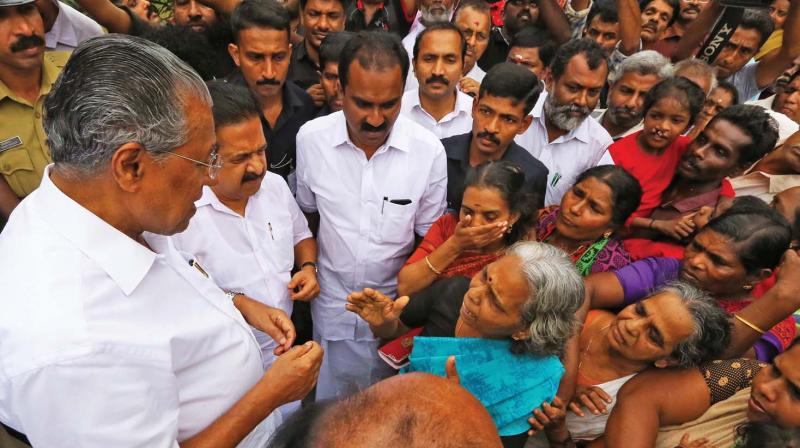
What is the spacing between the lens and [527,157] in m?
2.97

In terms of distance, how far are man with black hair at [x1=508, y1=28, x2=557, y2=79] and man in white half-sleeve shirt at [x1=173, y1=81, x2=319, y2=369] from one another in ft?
8.76

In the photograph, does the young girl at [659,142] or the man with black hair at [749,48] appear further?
the man with black hair at [749,48]

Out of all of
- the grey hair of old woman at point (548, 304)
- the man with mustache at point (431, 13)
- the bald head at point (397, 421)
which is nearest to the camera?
the bald head at point (397, 421)

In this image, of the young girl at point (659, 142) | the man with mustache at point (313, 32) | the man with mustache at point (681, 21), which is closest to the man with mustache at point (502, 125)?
the young girl at point (659, 142)

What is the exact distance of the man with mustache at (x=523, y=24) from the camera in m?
4.90

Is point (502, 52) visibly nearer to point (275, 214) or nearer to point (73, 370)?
point (275, 214)

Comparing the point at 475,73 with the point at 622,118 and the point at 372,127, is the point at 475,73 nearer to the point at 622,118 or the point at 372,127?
the point at 622,118

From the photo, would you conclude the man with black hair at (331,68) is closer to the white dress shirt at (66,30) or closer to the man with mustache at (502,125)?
the man with mustache at (502,125)

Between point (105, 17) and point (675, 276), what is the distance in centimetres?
399

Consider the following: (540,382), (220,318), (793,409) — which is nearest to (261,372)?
(220,318)

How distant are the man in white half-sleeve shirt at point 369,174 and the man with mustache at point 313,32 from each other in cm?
111

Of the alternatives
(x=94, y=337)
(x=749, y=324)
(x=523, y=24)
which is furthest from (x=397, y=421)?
(x=523, y=24)

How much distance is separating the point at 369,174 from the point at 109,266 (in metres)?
1.64

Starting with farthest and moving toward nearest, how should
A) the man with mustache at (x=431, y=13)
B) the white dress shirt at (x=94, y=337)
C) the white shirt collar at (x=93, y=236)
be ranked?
the man with mustache at (x=431, y=13) → the white shirt collar at (x=93, y=236) → the white dress shirt at (x=94, y=337)
